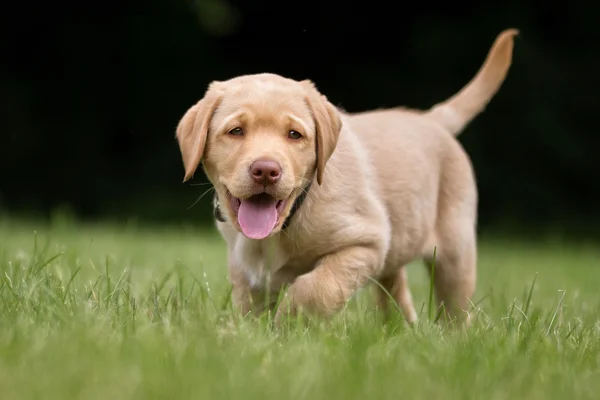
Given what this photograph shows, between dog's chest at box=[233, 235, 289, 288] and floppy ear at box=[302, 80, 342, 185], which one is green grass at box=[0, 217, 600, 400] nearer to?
dog's chest at box=[233, 235, 289, 288]

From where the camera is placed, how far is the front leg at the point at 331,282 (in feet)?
11.2

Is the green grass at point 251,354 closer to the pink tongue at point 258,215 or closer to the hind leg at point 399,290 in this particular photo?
the pink tongue at point 258,215

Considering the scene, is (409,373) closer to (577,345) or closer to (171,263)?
(577,345)

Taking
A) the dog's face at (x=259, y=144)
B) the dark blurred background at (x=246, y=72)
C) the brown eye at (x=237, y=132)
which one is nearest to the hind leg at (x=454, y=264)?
the dog's face at (x=259, y=144)

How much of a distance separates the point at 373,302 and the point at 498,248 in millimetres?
6251

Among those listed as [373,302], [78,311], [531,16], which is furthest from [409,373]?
[531,16]

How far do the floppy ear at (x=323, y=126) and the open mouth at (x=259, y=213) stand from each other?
215mm

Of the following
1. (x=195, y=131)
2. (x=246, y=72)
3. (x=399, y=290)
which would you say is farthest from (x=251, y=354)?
(x=246, y=72)

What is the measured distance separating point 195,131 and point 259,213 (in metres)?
0.42

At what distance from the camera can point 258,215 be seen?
3426mm

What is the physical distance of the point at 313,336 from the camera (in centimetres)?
293

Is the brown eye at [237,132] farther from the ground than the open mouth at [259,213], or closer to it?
farther from the ground

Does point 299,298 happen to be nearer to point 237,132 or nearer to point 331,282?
point 331,282

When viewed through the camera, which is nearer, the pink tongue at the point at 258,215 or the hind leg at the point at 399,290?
the pink tongue at the point at 258,215
